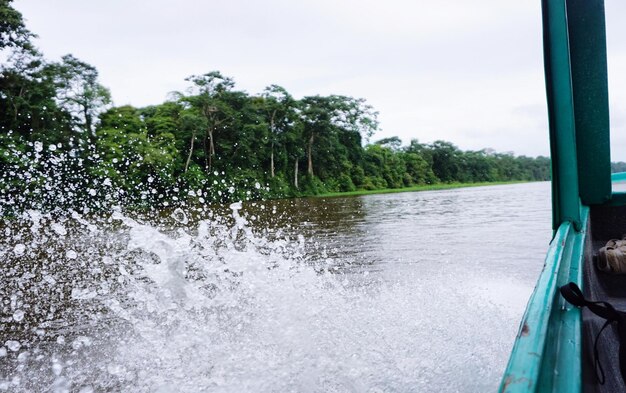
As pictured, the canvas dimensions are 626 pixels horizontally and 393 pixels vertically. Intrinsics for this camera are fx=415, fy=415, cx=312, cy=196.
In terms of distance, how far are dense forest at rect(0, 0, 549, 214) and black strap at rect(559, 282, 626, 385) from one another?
2052 cm

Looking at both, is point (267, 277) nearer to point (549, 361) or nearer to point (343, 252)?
point (343, 252)

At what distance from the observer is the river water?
2.53 m

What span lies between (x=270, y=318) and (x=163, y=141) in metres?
25.4

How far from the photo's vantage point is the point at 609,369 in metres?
1.19

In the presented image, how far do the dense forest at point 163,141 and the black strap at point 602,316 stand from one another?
20.5 metres

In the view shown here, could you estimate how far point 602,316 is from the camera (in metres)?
1.14

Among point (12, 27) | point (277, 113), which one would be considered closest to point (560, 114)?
point (12, 27)

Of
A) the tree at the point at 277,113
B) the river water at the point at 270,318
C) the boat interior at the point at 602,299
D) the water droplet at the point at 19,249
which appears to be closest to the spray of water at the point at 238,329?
the river water at the point at 270,318

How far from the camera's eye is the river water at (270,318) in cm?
253

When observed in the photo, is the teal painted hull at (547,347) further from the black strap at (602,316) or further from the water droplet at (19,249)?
the water droplet at (19,249)

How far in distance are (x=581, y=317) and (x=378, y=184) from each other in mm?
49851

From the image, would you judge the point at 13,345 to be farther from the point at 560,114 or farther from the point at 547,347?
the point at 560,114

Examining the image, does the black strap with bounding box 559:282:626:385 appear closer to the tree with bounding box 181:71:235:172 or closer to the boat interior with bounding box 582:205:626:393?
the boat interior with bounding box 582:205:626:393

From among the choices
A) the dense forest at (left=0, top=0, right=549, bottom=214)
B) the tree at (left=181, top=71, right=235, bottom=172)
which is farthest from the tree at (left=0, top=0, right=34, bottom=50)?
the tree at (left=181, top=71, right=235, bottom=172)
